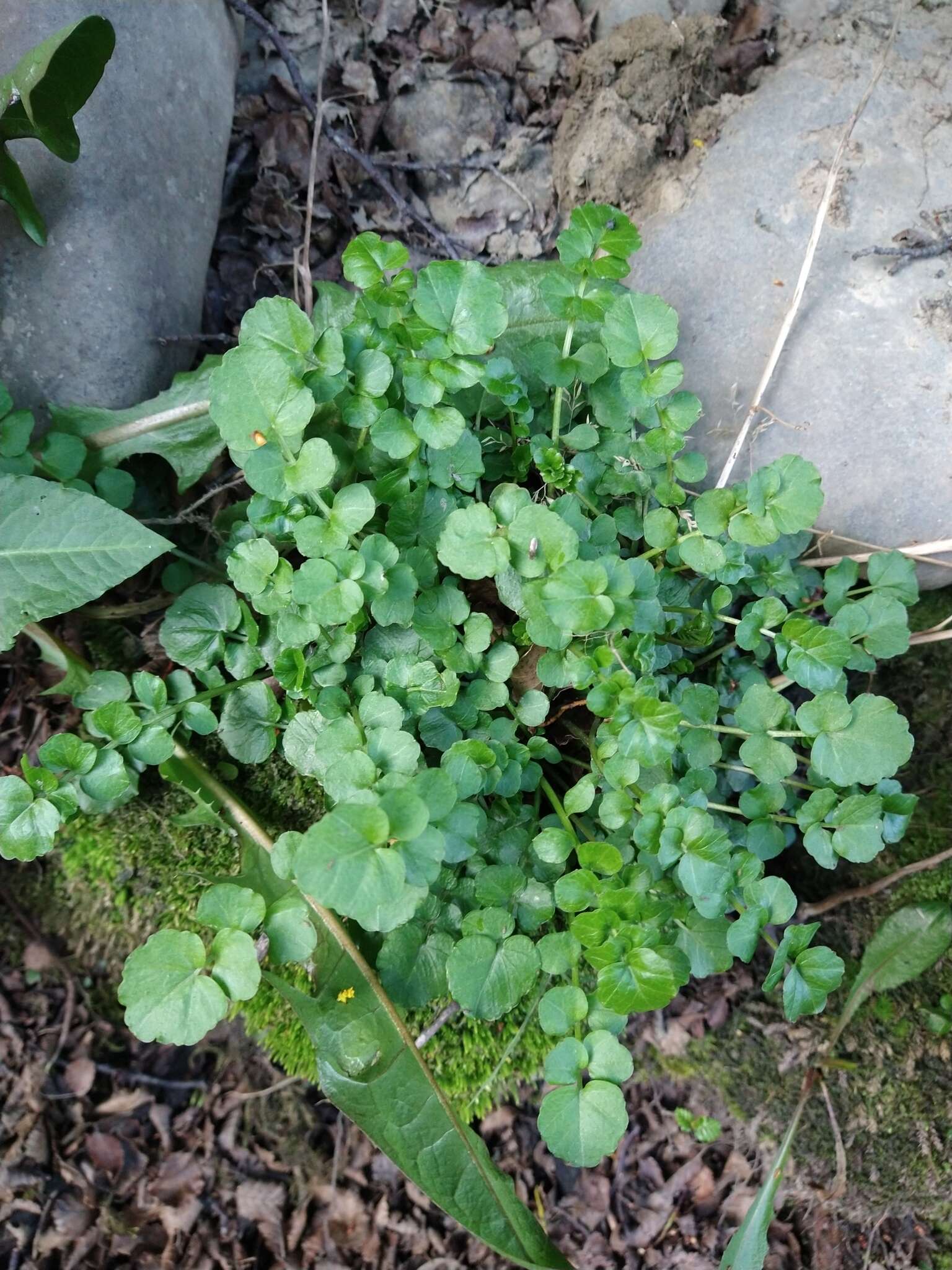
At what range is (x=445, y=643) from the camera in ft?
5.77

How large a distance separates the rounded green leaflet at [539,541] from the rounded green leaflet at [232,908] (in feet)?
2.47

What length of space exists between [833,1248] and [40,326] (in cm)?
295

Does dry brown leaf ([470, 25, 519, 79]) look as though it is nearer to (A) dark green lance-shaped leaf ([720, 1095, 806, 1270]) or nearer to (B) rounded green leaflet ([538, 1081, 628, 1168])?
(B) rounded green leaflet ([538, 1081, 628, 1168])

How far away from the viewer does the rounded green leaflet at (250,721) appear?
194cm

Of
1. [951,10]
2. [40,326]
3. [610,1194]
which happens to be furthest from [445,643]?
[951,10]

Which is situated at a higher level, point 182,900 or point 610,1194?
point 182,900

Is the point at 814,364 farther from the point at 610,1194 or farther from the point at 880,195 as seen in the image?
the point at 610,1194

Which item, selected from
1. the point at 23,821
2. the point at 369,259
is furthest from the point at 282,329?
the point at 23,821

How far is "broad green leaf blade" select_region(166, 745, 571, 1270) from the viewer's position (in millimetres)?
1741

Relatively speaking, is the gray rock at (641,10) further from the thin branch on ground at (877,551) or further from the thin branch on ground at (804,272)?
the thin branch on ground at (877,551)

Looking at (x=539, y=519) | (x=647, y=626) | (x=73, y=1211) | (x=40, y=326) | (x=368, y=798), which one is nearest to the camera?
(x=368, y=798)

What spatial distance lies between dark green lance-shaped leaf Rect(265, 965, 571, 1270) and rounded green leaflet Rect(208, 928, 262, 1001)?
0.22m

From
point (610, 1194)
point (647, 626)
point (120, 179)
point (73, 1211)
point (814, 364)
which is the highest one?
point (120, 179)

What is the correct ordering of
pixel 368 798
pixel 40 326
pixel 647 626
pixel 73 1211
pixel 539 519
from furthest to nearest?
1. pixel 73 1211
2. pixel 40 326
3. pixel 647 626
4. pixel 539 519
5. pixel 368 798
